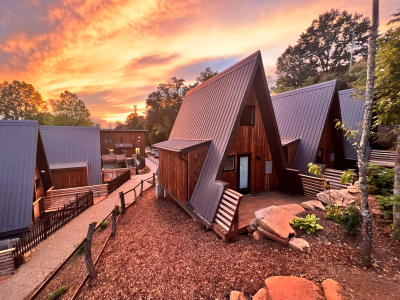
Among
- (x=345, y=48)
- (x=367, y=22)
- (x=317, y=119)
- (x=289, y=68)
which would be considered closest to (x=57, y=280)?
(x=317, y=119)

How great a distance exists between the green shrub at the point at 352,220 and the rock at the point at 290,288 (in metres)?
2.39

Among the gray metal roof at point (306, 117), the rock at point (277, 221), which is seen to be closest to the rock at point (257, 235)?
the rock at point (277, 221)

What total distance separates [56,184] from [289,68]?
141 ft

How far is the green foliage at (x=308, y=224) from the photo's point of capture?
483 centimetres

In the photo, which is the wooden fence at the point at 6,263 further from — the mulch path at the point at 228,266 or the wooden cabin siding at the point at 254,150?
the wooden cabin siding at the point at 254,150

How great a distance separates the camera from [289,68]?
111 ft

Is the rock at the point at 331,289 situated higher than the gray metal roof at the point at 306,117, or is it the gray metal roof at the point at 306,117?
the gray metal roof at the point at 306,117

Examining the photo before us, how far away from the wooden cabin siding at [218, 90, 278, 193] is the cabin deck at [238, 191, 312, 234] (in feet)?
2.06

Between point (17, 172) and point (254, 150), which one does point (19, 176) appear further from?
point (254, 150)

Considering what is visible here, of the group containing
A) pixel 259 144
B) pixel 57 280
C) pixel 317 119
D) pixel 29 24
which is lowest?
pixel 57 280

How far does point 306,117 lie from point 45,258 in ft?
57.4

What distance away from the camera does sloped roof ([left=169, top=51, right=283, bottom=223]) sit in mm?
6713

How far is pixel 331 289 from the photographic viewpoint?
3.04m

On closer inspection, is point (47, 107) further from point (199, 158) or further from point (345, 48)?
point (345, 48)
